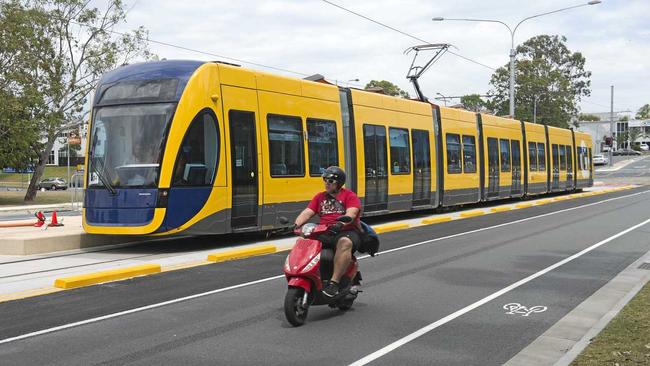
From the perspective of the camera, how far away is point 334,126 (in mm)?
16359

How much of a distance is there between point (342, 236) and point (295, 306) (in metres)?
0.93

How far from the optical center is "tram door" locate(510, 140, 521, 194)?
28.2 meters

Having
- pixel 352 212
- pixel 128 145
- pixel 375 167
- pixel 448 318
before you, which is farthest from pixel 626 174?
pixel 352 212

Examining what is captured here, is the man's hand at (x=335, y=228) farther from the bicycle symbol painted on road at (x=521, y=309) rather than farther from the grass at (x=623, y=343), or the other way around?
the grass at (x=623, y=343)

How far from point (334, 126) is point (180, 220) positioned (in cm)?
548

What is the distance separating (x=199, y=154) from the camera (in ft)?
40.8

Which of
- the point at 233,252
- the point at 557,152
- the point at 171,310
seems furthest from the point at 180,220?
the point at 557,152

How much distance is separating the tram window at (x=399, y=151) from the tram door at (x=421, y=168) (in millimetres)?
447

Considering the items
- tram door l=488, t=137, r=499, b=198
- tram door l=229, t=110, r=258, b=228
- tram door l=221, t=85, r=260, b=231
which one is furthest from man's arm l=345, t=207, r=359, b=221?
tram door l=488, t=137, r=499, b=198

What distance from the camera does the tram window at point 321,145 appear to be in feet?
50.6

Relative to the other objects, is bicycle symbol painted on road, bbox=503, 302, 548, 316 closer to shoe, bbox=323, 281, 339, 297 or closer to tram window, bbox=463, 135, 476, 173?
shoe, bbox=323, 281, 339, 297

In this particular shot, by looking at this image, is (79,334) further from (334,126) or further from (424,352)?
(334,126)

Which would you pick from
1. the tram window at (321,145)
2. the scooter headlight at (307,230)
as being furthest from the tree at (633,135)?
the scooter headlight at (307,230)

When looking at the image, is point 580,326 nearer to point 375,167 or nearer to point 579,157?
point 375,167
